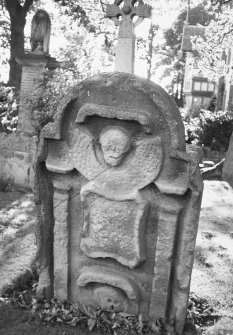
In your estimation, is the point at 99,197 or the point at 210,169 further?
the point at 210,169

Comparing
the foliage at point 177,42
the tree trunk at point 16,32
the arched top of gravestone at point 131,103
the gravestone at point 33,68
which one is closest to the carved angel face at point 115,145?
the arched top of gravestone at point 131,103

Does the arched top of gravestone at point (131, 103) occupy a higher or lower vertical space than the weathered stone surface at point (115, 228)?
higher

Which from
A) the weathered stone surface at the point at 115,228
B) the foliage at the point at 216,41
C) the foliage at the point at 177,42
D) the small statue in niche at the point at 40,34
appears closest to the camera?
the weathered stone surface at the point at 115,228

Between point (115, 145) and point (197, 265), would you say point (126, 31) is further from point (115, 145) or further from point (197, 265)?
A: point (115, 145)

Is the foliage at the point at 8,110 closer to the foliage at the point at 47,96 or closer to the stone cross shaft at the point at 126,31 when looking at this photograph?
the foliage at the point at 47,96

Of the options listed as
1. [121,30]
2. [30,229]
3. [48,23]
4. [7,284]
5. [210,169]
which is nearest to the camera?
[7,284]

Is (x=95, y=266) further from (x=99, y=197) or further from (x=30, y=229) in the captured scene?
(x=30, y=229)

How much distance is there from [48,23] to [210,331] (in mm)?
10598

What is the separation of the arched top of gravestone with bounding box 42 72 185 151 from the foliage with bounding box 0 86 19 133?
10.7 metres

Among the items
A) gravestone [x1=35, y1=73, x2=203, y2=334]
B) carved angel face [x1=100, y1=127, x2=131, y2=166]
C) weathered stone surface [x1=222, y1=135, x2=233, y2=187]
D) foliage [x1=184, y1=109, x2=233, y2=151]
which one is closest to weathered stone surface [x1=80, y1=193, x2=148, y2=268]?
gravestone [x1=35, y1=73, x2=203, y2=334]

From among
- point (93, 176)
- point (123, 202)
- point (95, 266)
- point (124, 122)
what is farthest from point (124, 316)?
point (124, 122)

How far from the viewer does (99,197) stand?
3217mm

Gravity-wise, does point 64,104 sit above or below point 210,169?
above

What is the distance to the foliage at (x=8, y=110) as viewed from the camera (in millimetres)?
13431
